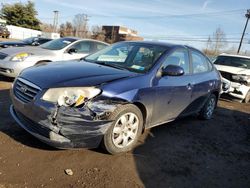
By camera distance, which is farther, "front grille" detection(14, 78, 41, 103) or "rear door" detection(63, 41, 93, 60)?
"rear door" detection(63, 41, 93, 60)

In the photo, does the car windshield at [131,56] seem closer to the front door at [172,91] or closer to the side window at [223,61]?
the front door at [172,91]

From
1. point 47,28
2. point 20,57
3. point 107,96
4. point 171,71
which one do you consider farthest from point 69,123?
point 47,28

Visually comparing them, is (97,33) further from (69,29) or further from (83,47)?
(83,47)

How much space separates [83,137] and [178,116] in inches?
88.9

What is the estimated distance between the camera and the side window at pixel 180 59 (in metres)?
4.38

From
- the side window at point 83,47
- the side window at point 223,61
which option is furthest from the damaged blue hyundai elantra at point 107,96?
the side window at point 223,61

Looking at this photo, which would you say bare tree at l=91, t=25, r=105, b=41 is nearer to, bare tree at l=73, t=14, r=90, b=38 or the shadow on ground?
bare tree at l=73, t=14, r=90, b=38

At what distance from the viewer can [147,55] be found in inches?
174

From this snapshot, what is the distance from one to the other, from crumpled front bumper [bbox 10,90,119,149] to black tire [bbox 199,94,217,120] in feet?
10.9

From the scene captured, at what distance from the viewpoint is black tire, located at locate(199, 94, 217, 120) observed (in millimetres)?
5980

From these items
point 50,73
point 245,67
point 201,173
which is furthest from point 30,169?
point 245,67

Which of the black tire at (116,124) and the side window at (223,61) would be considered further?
the side window at (223,61)

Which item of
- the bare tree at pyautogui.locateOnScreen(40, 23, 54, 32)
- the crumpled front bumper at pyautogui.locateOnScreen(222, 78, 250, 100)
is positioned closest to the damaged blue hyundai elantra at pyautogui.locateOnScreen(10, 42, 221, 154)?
the crumpled front bumper at pyautogui.locateOnScreen(222, 78, 250, 100)

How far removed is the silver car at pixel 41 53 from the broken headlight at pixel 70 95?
13.1 feet
